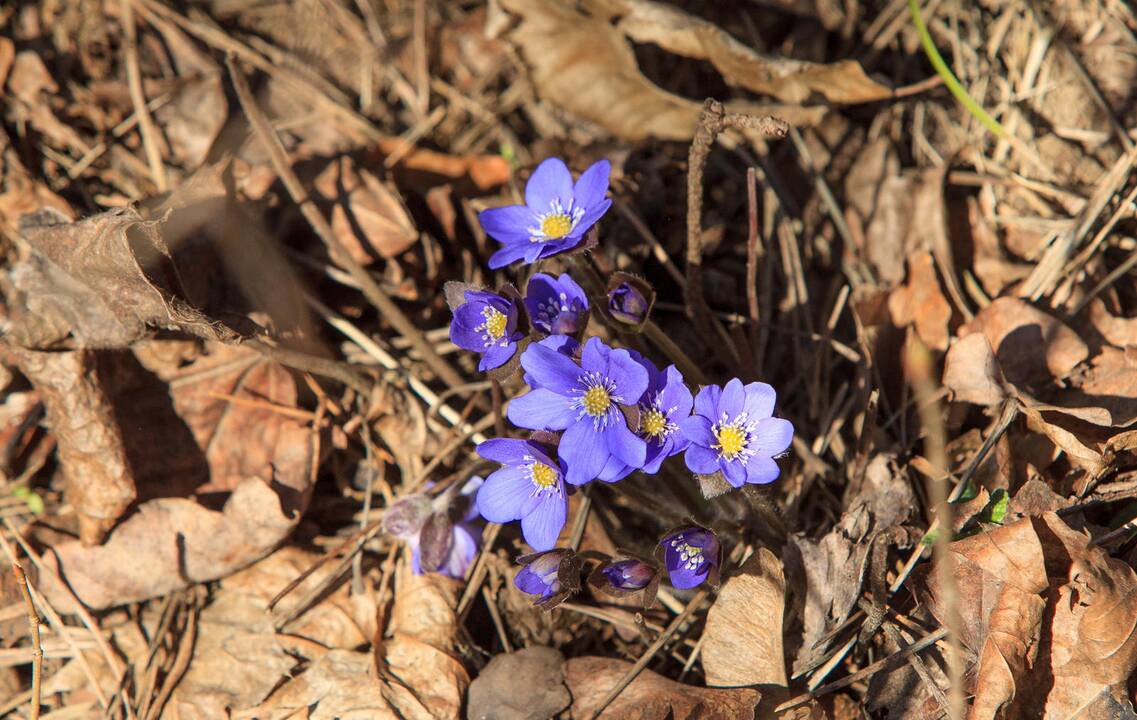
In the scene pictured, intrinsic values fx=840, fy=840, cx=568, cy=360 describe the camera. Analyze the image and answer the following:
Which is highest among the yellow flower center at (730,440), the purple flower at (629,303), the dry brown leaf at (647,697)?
the purple flower at (629,303)

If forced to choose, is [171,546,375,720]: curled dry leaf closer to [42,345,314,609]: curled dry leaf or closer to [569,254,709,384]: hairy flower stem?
[42,345,314,609]: curled dry leaf

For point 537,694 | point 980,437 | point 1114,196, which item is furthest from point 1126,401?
point 537,694

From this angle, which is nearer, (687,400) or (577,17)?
(687,400)

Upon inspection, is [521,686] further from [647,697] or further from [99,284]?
[99,284]

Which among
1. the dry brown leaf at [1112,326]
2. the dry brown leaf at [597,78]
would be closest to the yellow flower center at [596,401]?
the dry brown leaf at [597,78]

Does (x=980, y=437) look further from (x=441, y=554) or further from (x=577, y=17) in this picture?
(x=577, y=17)

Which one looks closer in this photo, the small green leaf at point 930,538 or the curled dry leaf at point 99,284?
the small green leaf at point 930,538

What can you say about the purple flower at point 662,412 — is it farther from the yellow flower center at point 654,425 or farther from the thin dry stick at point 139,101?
the thin dry stick at point 139,101
